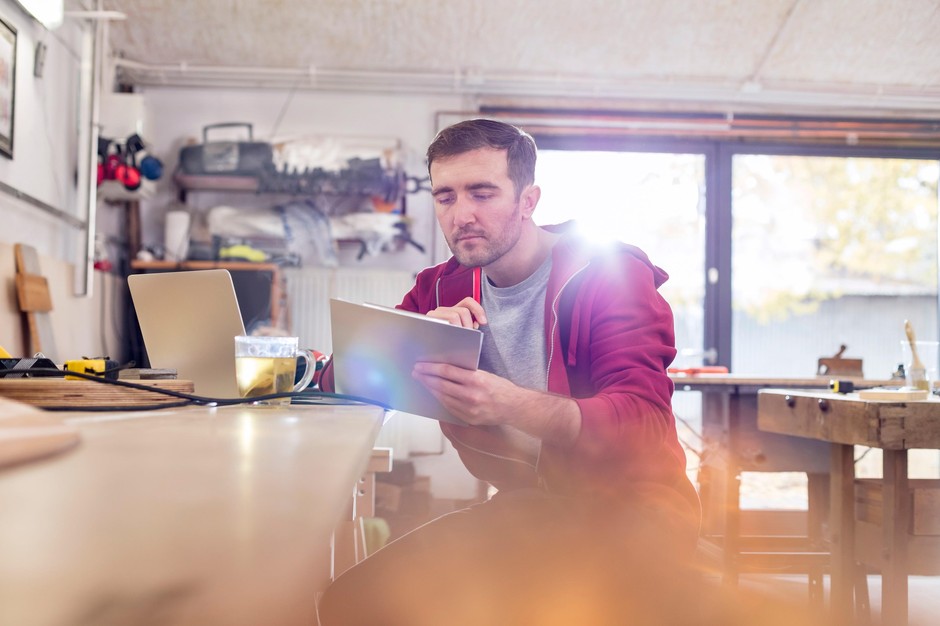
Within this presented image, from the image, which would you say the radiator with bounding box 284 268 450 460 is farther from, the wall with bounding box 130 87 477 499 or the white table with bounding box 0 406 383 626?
the white table with bounding box 0 406 383 626

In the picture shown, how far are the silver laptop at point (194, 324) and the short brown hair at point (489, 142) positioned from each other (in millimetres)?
537

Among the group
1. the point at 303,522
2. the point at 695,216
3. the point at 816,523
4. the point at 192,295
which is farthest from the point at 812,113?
the point at 303,522

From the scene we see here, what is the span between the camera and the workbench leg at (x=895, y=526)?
7.02 ft

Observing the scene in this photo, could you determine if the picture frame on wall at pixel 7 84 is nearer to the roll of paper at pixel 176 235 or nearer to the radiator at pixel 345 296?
the roll of paper at pixel 176 235

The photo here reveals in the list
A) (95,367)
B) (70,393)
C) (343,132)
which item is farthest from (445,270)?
(343,132)

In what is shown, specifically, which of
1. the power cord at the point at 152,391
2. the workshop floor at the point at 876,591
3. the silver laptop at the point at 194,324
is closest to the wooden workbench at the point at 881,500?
the workshop floor at the point at 876,591

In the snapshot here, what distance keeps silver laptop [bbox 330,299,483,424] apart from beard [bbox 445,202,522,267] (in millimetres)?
512

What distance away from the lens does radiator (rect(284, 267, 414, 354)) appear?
455cm

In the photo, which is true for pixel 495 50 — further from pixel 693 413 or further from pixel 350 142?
pixel 693 413

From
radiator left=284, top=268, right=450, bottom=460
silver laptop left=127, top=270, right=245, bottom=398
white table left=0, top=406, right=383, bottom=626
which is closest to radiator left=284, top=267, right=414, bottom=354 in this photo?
radiator left=284, top=268, right=450, bottom=460

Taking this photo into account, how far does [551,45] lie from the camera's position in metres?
4.30

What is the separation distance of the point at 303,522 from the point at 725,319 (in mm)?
4695

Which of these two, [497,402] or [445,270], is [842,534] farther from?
[497,402]

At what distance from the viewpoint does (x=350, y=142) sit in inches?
173
